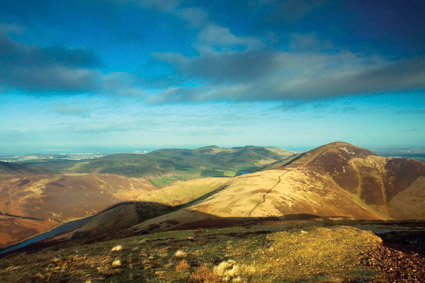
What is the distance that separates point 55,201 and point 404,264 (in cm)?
23547

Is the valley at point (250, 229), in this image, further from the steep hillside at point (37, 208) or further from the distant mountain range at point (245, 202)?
the steep hillside at point (37, 208)

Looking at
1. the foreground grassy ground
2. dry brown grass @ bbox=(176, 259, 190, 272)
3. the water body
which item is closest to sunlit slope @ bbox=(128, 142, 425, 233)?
the foreground grassy ground

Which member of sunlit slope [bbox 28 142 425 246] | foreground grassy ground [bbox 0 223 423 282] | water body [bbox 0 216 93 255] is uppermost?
foreground grassy ground [bbox 0 223 423 282]

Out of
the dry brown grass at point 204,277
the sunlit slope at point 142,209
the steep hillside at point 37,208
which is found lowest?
the steep hillside at point 37,208

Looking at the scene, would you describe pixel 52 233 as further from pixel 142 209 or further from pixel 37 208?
pixel 142 209

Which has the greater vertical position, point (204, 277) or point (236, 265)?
point (204, 277)

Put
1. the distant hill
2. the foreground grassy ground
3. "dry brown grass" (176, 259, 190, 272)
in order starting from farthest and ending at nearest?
the distant hill → "dry brown grass" (176, 259, 190, 272) → the foreground grassy ground

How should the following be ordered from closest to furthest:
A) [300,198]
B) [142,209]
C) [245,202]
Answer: [245,202] < [300,198] < [142,209]

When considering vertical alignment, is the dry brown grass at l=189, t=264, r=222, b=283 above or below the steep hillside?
above

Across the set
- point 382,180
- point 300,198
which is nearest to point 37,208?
point 300,198

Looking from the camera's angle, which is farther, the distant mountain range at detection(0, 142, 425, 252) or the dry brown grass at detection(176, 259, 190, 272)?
the distant mountain range at detection(0, 142, 425, 252)

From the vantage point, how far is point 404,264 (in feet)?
49.9

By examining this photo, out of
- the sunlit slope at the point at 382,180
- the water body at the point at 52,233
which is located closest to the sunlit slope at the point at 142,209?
the water body at the point at 52,233

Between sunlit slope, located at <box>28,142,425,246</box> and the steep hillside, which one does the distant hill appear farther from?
the steep hillside
